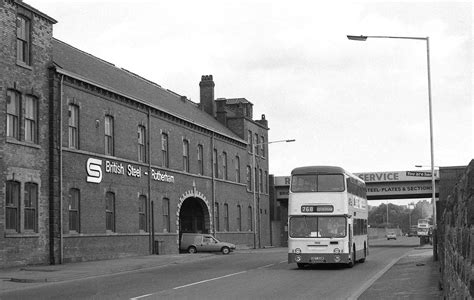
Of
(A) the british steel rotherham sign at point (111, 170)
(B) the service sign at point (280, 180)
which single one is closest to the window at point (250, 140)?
(B) the service sign at point (280, 180)

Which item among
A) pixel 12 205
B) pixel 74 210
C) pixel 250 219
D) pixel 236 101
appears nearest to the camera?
pixel 12 205

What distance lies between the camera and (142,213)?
1623 inches

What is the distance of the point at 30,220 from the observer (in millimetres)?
29578

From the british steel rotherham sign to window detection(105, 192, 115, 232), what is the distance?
4.30 feet

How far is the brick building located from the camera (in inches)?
1136

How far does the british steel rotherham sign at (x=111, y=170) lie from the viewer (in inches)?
1374

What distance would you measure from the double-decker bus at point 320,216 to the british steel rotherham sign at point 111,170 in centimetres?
1243

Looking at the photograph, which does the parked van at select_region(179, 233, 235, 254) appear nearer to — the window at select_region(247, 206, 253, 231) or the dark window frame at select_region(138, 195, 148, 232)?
the dark window frame at select_region(138, 195, 148, 232)

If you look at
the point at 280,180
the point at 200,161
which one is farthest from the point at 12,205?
the point at 280,180

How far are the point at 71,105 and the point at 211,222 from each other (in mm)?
21002

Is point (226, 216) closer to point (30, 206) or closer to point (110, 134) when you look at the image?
point (110, 134)

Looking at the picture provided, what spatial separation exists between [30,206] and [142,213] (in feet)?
39.5

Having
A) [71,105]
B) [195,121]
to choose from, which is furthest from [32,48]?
[195,121]

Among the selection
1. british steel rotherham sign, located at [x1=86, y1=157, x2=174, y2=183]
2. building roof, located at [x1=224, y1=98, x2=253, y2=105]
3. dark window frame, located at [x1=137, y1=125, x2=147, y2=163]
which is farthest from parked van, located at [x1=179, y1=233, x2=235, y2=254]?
building roof, located at [x1=224, y1=98, x2=253, y2=105]
